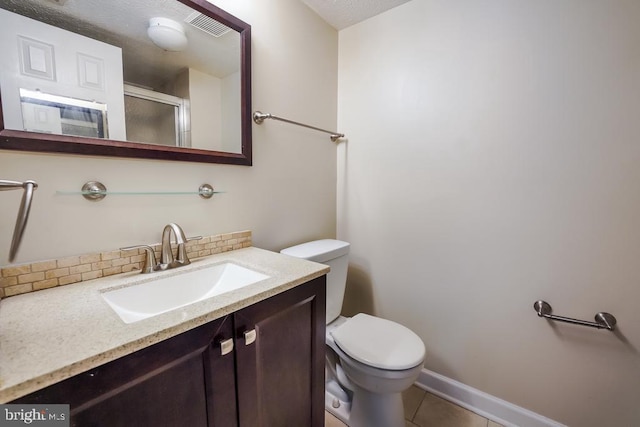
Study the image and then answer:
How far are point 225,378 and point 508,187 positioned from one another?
4.65 feet

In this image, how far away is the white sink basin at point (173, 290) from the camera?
809 millimetres

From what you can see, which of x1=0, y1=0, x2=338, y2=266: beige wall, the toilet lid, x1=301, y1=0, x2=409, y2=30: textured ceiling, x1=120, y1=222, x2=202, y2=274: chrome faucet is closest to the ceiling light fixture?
x1=0, y1=0, x2=338, y2=266: beige wall

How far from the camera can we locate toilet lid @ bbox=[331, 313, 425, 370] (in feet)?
3.66

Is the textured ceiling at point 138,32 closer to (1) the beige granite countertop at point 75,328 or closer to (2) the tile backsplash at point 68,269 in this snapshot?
(2) the tile backsplash at point 68,269

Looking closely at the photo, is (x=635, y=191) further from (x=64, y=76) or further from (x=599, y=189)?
(x=64, y=76)

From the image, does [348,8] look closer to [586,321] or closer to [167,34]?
[167,34]

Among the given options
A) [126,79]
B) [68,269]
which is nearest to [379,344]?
[68,269]

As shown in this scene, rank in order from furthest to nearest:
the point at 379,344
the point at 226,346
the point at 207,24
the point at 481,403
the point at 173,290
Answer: the point at 481,403 → the point at 379,344 → the point at 207,24 → the point at 173,290 → the point at 226,346

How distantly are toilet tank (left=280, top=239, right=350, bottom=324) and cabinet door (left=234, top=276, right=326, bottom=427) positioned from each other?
40 centimetres

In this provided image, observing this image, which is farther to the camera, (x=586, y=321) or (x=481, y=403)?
(x=481, y=403)

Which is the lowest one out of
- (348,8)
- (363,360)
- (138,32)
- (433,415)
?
(433,415)

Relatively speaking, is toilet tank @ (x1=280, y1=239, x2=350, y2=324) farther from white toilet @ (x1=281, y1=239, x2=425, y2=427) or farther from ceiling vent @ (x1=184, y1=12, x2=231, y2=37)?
ceiling vent @ (x1=184, y1=12, x2=231, y2=37)

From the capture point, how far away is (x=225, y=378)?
70cm

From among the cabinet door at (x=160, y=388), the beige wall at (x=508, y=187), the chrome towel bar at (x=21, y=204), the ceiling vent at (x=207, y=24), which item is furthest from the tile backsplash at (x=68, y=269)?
the beige wall at (x=508, y=187)
